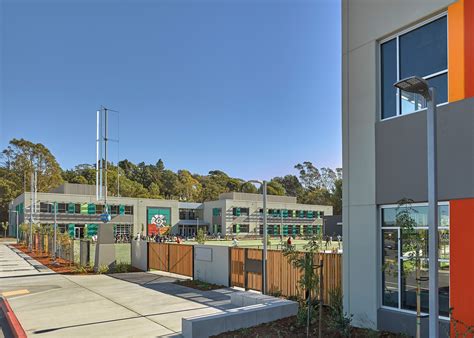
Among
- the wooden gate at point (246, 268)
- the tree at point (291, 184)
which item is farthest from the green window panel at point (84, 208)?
the tree at point (291, 184)

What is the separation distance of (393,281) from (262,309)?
314 cm

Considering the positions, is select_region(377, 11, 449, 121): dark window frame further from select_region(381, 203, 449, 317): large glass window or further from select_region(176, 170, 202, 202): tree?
select_region(176, 170, 202, 202): tree

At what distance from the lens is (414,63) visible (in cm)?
952

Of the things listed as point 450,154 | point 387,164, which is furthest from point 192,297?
point 450,154

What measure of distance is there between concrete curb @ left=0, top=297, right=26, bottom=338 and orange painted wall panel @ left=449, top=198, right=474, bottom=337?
30.4ft

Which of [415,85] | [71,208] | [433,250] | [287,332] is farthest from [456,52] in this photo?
[71,208]

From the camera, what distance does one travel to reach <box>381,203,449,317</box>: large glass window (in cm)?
837

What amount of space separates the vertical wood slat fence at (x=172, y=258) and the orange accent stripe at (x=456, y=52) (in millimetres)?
14106

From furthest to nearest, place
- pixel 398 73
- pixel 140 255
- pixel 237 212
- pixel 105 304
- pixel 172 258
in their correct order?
pixel 237 212, pixel 140 255, pixel 172 258, pixel 105 304, pixel 398 73

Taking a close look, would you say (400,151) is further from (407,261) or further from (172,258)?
(172,258)

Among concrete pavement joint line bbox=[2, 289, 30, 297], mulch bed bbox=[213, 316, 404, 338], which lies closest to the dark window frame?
mulch bed bbox=[213, 316, 404, 338]

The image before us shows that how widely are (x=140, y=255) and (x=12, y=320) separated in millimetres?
13083

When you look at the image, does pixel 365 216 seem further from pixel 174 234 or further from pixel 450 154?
pixel 174 234

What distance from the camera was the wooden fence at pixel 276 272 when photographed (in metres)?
12.2
